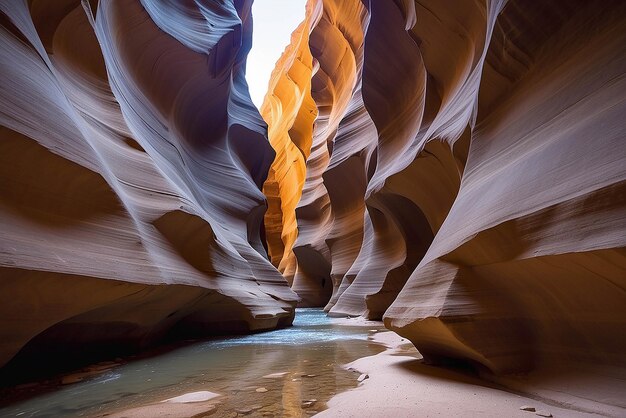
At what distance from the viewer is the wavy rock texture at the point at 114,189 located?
347cm

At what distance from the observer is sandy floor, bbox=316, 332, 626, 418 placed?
2.42 metres

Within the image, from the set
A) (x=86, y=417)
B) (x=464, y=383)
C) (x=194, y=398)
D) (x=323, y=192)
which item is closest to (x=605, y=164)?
(x=464, y=383)

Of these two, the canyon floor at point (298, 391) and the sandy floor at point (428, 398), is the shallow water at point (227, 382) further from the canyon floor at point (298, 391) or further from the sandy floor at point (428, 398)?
the sandy floor at point (428, 398)

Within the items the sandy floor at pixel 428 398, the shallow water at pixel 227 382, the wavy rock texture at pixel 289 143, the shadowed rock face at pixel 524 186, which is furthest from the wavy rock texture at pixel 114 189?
the wavy rock texture at pixel 289 143

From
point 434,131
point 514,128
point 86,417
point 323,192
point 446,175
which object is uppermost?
point 323,192

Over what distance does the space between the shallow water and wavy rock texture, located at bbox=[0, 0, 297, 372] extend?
25.1 inches

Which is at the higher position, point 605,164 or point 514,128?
point 514,128

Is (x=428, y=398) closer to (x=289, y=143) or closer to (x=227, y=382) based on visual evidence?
(x=227, y=382)

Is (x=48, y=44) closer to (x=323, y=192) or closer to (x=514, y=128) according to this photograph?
(x=514, y=128)

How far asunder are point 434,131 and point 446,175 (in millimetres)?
902

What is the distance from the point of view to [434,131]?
21.5 feet

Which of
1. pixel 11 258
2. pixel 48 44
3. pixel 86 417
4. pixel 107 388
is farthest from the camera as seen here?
pixel 48 44

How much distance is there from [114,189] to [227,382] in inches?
101

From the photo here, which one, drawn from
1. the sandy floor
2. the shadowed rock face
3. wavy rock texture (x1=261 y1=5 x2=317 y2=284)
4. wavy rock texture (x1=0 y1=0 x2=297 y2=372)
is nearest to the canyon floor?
the sandy floor
